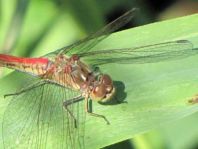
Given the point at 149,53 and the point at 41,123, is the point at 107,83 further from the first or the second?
the point at 41,123

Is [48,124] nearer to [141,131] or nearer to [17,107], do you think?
[17,107]

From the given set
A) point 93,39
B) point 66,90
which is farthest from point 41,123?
point 93,39

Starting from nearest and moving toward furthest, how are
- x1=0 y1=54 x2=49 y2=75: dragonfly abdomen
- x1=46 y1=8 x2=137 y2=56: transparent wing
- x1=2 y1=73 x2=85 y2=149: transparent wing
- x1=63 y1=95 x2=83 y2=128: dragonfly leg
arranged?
x1=2 y1=73 x2=85 y2=149: transparent wing
x1=63 y1=95 x2=83 y2=128: dragonfly leg
x1=46 y1=8 x2=137 y2=56: transparent wing
x1=0 y1=54 x2=49 y2=75: dragonfly abdomen

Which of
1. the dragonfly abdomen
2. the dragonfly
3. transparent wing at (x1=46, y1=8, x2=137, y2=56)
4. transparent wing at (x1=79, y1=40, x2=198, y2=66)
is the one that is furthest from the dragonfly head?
the dragonfly abdomen

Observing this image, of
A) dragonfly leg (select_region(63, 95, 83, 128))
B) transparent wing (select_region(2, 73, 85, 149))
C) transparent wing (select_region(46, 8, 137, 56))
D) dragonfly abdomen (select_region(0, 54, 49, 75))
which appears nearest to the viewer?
transparent wing (select_region(2, 73, 85, 149))

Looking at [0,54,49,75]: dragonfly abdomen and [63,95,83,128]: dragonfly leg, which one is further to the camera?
[0,54,49,75]: dragonfly abdomen

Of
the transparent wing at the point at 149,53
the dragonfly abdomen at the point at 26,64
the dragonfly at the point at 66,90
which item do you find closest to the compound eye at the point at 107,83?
the dragonfly at the point at 66,90

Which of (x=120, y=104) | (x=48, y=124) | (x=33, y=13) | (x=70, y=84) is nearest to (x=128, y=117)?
(x=120, y=104)

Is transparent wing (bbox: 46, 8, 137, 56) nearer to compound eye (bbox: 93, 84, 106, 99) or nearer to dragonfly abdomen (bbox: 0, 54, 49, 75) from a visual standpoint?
dragonfly abdomen (bbox: 0, 54, 49, 75)
